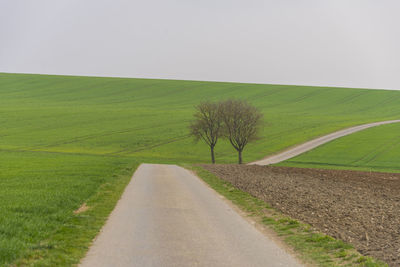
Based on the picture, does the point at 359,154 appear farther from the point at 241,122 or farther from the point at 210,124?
the point at 210,124

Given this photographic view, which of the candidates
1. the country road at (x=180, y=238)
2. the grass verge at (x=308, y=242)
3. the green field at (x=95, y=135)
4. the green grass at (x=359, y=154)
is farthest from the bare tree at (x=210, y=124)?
the grass verge at (x=308, y=242)

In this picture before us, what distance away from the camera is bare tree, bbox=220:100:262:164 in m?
59.8

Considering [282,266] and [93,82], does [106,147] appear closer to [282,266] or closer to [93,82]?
[282,266]

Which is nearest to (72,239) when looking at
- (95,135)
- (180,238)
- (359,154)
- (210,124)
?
(180,238)

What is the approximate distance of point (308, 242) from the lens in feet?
35.6

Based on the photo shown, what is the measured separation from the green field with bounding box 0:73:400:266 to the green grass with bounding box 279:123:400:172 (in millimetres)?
1518

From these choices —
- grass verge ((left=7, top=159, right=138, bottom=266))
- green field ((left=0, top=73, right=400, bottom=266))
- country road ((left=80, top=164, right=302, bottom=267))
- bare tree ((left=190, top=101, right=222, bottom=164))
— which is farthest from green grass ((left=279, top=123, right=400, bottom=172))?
grass verge ((left=7, top=159, right=138, bottom=266))

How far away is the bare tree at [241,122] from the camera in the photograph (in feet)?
196

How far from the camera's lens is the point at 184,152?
63031mm

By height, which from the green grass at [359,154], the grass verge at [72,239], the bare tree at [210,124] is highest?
the bare tree at [210,124]

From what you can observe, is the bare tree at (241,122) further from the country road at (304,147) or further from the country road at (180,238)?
the country road at (180,238)

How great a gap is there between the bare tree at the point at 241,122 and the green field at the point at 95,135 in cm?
344

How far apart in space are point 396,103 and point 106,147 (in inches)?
3698

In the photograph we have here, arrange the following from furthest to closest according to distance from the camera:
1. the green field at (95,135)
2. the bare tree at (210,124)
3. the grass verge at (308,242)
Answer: the bare tree at (210,124) < the green field at (95,135) < the grass verge at (308,242)
